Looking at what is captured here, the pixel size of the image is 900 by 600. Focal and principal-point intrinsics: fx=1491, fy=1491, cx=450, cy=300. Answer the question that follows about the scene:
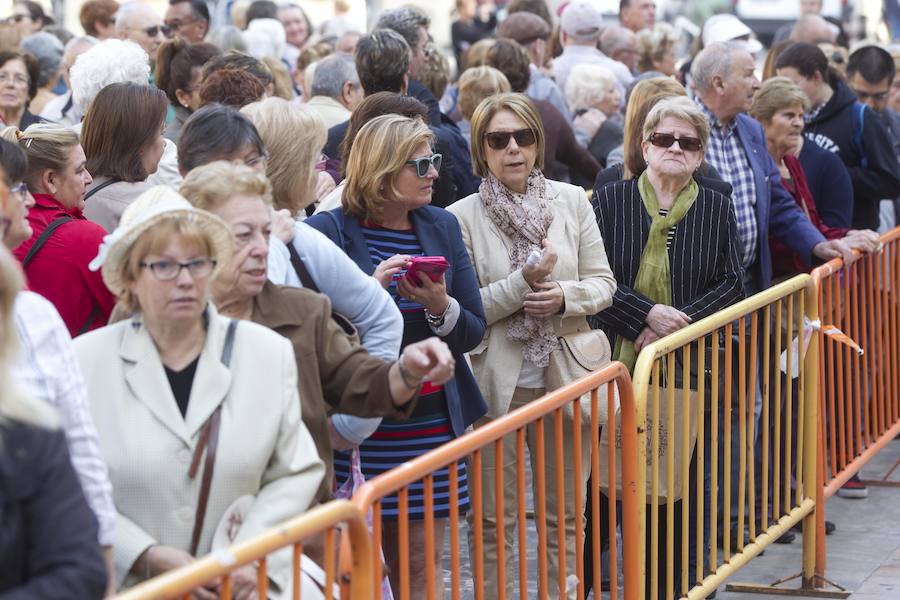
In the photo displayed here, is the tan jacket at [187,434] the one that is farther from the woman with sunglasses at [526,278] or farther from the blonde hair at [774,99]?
the blonde hair at [774,99]

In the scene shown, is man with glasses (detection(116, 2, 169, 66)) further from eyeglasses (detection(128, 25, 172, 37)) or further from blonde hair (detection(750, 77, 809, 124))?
blonde hair (detection(750, 77, 809, 124))

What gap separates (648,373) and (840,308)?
2353 mm

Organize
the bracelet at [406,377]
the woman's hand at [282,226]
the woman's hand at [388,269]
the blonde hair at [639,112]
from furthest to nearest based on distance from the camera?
the blonde hair at [639,112], the woman's hand at [388,269], the woman's hand at [282,226], the bracelet at [406,377]

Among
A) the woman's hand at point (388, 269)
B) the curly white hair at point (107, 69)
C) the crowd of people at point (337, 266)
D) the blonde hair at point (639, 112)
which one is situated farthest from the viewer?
the blonde hair at point (639, 112)

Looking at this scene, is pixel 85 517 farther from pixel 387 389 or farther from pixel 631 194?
pixel 631 194

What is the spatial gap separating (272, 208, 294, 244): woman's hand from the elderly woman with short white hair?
599 centimetres

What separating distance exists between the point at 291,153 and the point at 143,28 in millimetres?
5018

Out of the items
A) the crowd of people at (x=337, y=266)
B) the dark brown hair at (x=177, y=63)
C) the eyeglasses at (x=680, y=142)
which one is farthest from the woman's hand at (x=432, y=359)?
the dark brown hair at (x=177, y=63)

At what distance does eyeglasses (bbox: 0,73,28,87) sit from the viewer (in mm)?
8328

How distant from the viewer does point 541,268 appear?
559 cm

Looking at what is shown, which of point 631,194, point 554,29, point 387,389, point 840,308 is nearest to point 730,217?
point 631,194

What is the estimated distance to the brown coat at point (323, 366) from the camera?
402 cm

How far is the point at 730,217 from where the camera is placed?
628 centimetres

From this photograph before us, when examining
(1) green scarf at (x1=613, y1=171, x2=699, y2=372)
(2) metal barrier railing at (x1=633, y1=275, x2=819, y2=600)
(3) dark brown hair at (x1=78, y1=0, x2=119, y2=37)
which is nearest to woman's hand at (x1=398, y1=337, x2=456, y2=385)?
(2) metal barrier railing at (x1=633, y1=275, x2=819, y2=600)
